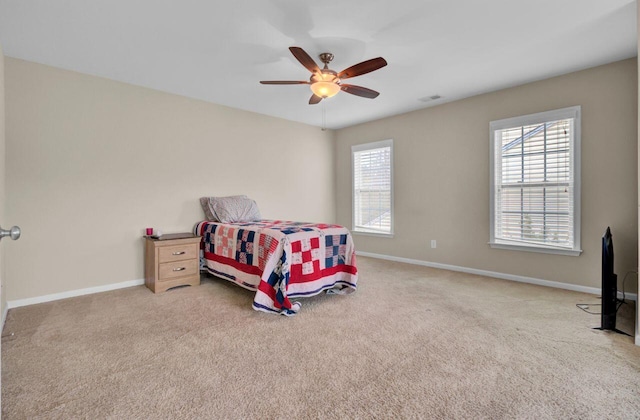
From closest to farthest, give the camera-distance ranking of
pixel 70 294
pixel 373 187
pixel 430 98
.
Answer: pixel 70 294 → pixel 430 98 → pixel 373 187

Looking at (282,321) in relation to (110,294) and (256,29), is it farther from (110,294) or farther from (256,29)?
(256,29)

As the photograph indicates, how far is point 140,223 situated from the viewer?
12.3 feet

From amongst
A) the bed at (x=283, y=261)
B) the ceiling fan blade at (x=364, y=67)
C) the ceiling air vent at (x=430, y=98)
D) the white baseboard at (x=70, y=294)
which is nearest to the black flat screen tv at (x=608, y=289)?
the bed at (x=283, y=261)

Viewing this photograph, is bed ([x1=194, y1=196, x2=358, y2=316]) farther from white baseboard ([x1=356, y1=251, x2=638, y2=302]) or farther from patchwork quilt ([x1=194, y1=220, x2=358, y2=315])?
white baseboard ([x1=356, y1=251, x2=638, y2=302])

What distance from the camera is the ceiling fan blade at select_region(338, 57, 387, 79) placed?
98.3 inches

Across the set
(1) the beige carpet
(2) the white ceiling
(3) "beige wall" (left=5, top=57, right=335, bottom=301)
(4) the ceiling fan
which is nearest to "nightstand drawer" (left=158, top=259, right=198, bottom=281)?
(1) the beige carpet

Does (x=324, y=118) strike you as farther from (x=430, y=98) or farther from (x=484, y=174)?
(x=484, y=174)

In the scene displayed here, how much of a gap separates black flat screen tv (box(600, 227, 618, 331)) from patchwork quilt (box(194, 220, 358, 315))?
2.06 metres

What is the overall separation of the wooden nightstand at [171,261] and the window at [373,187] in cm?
300

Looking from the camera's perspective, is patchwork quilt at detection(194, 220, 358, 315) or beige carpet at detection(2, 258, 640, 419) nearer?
beige carpet at detection(2, 258, 640, 419)

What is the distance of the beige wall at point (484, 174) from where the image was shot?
3.14 m

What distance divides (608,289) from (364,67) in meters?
2.56

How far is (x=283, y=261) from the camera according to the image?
2.82 meters

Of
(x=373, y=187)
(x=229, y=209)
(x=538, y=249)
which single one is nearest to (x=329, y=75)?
(x=229, y=209)
